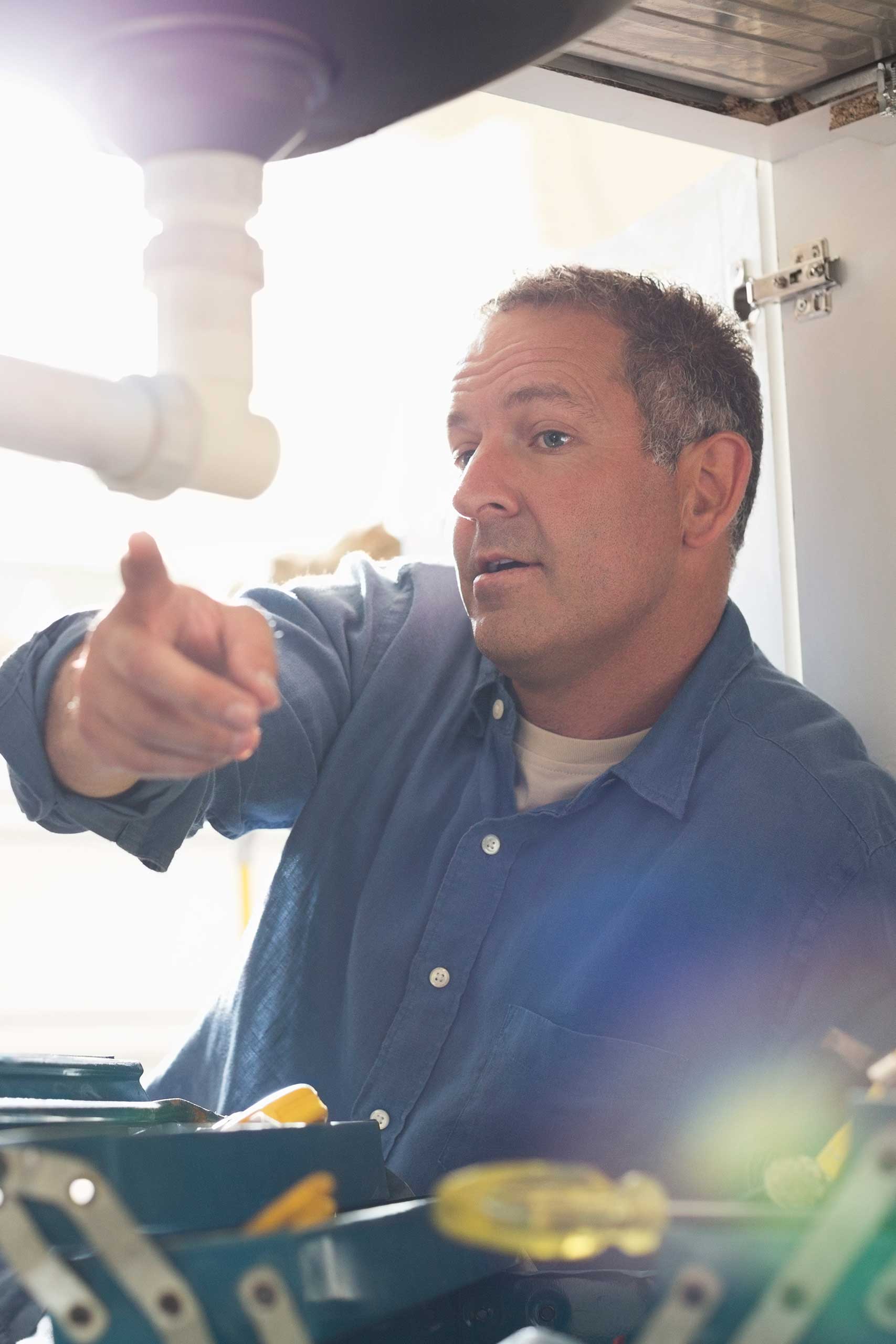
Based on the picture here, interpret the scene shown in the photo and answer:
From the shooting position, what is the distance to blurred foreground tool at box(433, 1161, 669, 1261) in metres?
0.43

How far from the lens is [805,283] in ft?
4.92

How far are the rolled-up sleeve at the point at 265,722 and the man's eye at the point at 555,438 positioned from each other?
258 mm

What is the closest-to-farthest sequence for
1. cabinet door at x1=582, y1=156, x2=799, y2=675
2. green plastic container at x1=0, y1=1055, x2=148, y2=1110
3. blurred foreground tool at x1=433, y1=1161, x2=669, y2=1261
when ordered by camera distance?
blurred foreground tool at x1=433, y1=1161, x2=669, y2=1261
green plastic container at x1=0, y1=1055, x2=148, y2=1110
cabinet door at x1=582, y1=156, x2=799, y2=675

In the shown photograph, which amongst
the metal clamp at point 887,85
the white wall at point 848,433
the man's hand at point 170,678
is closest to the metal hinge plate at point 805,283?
the white wall at point 848,433

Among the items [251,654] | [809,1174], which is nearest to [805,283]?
[251,654]

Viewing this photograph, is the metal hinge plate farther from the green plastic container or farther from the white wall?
the green plastic container

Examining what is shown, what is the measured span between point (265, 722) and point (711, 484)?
1.72ft

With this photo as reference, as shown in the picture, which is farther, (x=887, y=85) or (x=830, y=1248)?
(x=887, y=85)

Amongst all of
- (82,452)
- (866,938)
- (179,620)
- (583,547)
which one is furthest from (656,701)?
(82,452)

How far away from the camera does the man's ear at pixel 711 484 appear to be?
1453mm

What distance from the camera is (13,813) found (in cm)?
241

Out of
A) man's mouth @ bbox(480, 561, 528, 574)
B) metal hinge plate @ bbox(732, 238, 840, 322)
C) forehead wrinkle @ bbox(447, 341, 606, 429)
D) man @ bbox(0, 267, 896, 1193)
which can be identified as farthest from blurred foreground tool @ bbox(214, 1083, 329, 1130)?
metal hinge plate @ bbox(732, 238, 840, 322)

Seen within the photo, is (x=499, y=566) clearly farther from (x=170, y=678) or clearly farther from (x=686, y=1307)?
(x=686, y=1307)

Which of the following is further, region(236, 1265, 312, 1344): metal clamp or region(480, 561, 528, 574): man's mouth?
region(480, 561, 528, 574): man's mouth
